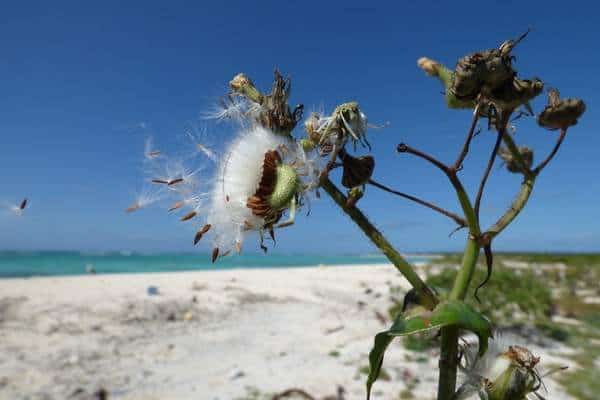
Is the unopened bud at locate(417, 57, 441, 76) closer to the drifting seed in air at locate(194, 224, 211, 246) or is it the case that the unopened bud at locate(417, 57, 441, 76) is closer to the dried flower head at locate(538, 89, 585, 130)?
the dried flower head at locate(538, 89, 585, 130)

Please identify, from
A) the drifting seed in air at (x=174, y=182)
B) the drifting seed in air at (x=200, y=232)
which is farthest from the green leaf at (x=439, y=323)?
the drifting seed in air at (x=174, y=182)

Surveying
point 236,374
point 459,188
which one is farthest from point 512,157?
point 236,374

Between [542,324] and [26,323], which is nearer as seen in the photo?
[542,324]

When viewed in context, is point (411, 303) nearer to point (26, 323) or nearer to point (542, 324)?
point (542, 324)

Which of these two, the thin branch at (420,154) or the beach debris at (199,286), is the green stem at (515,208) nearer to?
the thin branch at (420,154)

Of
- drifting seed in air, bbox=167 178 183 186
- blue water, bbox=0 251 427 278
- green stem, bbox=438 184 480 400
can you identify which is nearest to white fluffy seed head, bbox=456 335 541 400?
green stem, bbox=438 184 480 400

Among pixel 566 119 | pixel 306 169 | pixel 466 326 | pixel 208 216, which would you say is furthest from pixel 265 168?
pixel 566 119
